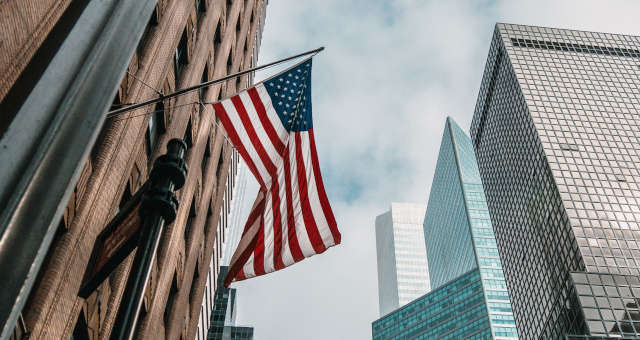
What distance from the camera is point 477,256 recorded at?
162m

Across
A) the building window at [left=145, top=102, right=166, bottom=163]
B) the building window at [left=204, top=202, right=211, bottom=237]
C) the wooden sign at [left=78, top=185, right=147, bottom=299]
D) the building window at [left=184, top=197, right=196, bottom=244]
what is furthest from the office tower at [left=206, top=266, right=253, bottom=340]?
the wooden sign at [left=78, top=185, right=147, bottom=299]

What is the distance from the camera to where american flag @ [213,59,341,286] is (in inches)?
473

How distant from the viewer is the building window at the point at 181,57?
18.9 m

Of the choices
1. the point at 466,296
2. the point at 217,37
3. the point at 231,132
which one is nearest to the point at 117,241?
the point at 231,132

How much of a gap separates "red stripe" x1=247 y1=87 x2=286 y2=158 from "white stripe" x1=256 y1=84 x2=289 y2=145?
0.24 ft

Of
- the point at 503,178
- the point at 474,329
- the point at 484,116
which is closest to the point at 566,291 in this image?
the point at 503,178

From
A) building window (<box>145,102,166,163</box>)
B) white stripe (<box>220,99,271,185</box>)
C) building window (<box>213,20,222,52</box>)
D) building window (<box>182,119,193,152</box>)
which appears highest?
building window (<box>213,20,222,52</box>)

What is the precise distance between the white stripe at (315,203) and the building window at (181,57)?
7.78 metres

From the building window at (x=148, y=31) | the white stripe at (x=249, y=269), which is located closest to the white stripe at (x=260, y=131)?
the white stripe at (x=249, y=269)

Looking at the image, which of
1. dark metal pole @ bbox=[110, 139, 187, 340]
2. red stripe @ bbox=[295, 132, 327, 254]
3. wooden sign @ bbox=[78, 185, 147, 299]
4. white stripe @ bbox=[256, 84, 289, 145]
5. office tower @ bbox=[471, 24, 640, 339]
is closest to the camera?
dark metal pole @ bbox=[110, 139, 187, 340]

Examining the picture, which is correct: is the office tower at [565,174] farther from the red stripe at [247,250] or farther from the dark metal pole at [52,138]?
the dark metal pole at [52,138]

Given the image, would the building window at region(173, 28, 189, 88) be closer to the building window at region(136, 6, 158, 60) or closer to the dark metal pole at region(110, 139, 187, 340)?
the building window at region(136, 6, 158, 60)

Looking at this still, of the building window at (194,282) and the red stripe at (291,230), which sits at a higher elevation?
the building window at (194,282)

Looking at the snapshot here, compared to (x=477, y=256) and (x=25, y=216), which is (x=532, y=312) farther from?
(x=25, y=216)
